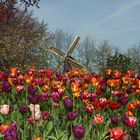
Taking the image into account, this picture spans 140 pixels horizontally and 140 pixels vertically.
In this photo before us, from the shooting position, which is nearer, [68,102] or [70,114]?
[70,114]

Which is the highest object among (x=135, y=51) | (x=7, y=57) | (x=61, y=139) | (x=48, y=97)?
(x=135, y=51)

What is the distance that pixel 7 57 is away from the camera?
75.0 feet

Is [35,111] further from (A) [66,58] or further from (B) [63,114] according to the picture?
(A) [66,58]

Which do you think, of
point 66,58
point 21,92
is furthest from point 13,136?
point 66,58

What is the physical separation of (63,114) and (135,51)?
70.4 metres

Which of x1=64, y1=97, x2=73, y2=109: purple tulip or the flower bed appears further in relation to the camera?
x1=64, y1=97, x2=73, y2=109: purple tulip

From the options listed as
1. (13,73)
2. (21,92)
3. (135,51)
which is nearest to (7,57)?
(13,73)

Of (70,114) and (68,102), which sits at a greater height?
A: (68,102)

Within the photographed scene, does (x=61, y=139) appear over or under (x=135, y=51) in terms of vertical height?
under

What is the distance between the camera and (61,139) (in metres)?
5.25

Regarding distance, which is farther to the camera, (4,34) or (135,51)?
(135,51)

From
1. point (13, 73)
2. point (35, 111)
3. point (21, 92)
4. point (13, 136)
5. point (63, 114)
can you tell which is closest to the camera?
point (13, 136)

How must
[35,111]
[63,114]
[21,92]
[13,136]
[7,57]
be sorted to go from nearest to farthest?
1. [13,136]
2. [35,111]
3. [63,114]
4. [21,92]
5. [7,57]

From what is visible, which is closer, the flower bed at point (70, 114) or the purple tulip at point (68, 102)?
the flower bed at point (70, 114)
